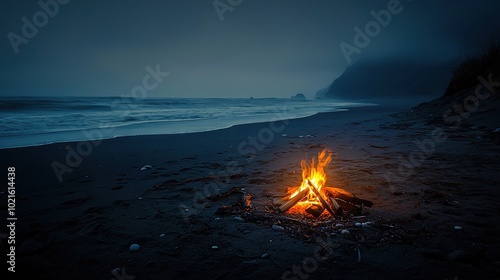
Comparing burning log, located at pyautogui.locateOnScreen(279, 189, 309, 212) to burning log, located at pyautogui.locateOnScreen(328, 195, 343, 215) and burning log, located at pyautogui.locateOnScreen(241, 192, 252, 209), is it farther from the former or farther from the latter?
burning log, located at pyautogui.locateOnScreen(241, 192, 252, 209)

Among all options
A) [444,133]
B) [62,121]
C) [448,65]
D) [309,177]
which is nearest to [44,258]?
[309,177]

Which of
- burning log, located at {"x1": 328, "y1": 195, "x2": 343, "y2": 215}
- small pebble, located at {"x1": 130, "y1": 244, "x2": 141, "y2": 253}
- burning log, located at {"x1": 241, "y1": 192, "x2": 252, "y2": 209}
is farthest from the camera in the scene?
burning log, located at {"x1": 241, "y1": 192, "x2": 252, "y2": 209}

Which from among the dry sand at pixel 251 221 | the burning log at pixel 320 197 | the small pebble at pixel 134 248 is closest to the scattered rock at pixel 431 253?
the dry sand at pixel 251 221

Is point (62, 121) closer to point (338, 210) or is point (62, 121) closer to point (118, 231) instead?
point (118, 231)

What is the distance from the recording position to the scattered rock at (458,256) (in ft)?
8.17

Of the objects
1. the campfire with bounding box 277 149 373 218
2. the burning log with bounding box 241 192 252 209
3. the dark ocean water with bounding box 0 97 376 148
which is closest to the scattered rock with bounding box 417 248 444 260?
the campfire with bounding box 277 149 373 218

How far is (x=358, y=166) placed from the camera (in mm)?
6000

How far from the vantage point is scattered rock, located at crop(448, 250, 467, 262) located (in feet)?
8.17

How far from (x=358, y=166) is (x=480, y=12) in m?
129

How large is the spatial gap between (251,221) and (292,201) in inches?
31.0

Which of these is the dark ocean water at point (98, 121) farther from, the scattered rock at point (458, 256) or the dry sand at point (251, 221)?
the scattered rock at point (458, 256)

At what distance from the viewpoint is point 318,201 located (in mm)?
3930

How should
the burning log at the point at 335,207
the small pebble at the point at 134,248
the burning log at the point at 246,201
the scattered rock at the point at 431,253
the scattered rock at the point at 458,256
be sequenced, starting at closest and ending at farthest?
the scattered rock at the point at 458,256
the scattered rock at the point at 431,253
the small pebble at the point at 134,248
the burning log at the point at 335,207
the burning log at the point at 246,201

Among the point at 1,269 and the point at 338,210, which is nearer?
the point at 1,269
